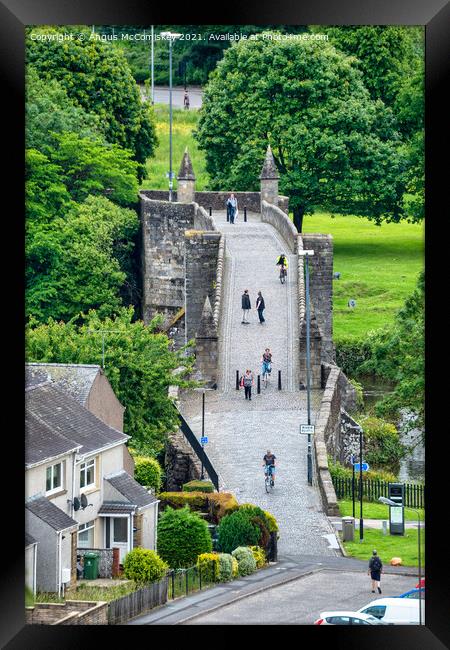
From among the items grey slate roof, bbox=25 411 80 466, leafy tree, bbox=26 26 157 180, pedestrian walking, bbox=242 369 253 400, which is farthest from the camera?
leafy tree, bbox=26 26 157 180

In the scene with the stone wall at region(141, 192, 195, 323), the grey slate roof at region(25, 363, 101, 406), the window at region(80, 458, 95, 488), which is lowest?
the window at region(80, 458, 95, 488)

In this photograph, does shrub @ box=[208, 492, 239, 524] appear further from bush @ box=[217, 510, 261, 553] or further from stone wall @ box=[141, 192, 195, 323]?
stone wall @ box=[141, 192, 195, 323]

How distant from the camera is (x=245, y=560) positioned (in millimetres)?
49000

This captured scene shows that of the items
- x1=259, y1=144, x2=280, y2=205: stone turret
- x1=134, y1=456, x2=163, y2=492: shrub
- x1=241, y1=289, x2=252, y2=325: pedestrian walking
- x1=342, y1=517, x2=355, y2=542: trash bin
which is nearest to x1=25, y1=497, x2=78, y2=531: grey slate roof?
x1=134, y1=456, x2=163, y2=492: shrub

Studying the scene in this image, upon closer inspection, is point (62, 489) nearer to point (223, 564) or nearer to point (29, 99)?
point (223, 564)

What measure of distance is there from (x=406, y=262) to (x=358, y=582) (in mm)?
51673

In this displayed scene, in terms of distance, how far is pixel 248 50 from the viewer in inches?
3730

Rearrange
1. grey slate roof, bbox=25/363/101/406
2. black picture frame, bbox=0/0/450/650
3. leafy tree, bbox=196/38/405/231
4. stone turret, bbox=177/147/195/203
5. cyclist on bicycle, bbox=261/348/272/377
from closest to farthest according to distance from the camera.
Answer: black picture frame, bbox=0/0/450/650, grey slate roof, bbox=25/363/101/406, cyclist on bicycle, bbox=261/348/272/377, stone turret, bbox=177/147/195/203, leafy tree, bbox=196/38/405/231

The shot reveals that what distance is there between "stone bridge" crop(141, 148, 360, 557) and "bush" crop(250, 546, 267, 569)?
187cm

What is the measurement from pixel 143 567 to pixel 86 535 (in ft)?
11.6

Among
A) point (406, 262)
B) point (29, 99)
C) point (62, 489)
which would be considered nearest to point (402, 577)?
point (62, 489)

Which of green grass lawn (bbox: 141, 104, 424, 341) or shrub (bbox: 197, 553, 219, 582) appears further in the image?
green grass lawn (bbox: 141, 104, 424, 341)

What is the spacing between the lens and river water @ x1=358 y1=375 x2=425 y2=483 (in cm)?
6706

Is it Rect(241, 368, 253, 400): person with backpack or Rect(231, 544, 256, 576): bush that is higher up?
Rect(241, 368, 253, 400): person with backpack
